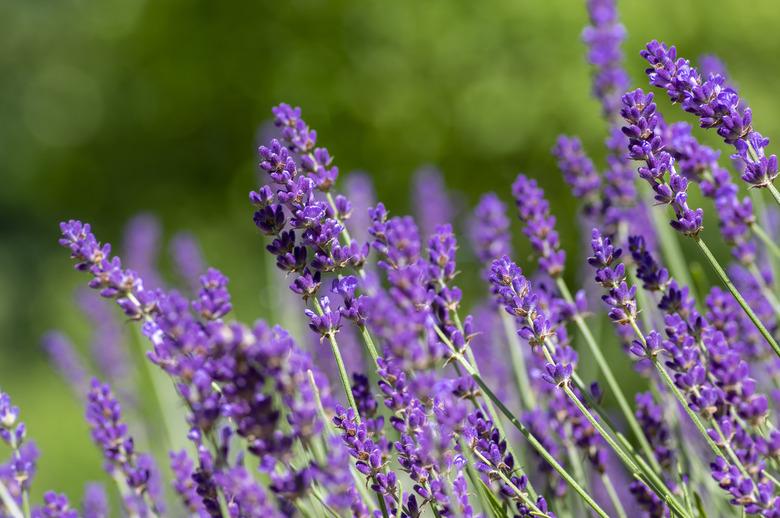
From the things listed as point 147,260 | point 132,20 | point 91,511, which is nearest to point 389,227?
point 91,511

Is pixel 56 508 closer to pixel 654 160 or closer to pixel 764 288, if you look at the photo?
pixel 654 160

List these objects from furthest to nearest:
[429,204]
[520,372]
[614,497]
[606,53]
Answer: [429,204] → [606,53] → [520,372] → [614,497]

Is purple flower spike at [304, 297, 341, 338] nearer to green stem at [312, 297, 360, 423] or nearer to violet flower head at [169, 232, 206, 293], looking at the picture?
green stem at [312, 297, 360, 423]

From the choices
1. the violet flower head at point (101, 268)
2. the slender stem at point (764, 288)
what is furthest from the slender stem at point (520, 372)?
the violet flower head at point (101, 268)

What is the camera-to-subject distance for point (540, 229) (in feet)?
5.59

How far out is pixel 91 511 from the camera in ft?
5.73

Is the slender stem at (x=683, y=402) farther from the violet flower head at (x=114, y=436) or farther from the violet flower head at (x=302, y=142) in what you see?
the violet flower head at (x=114, y=436)

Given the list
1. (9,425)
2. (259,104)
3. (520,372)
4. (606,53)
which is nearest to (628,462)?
(520,372)

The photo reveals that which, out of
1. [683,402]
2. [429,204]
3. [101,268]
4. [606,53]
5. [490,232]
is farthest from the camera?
[429,204]

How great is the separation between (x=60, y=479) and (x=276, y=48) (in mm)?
4276

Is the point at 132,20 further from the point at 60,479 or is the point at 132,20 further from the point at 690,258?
the point at 690,258

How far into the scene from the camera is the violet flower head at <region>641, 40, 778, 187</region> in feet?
4.00

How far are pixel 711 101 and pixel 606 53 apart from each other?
1073 mm

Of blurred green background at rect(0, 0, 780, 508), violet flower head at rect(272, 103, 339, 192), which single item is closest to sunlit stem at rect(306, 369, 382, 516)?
violet flower head at rect(272, 103, 339, 192)
